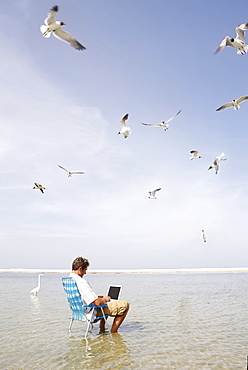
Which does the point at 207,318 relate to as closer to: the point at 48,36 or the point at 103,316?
the point at 103,316

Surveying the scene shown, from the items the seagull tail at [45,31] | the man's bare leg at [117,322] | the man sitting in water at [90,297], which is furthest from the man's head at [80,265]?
the seagull tail at [45,31]

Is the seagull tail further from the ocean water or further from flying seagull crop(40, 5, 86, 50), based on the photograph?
the ocean water

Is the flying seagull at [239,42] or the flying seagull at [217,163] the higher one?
the flying seagull at [239,42]

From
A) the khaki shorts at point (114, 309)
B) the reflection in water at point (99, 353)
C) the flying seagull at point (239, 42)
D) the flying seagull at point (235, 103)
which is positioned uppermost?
the flying seagull at point (239, 42)

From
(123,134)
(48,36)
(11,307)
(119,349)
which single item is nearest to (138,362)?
(119,349)

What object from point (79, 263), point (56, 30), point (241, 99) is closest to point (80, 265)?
point (79, 263)

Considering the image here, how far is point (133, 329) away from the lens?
7086 mm

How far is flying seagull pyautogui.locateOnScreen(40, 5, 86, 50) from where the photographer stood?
9367 millimetres

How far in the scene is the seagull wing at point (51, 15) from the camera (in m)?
9.27

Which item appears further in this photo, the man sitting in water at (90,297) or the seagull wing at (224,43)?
the seagull wing at (224,43)

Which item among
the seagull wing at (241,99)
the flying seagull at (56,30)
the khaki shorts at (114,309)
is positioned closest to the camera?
the khaki shorts at (114,309)

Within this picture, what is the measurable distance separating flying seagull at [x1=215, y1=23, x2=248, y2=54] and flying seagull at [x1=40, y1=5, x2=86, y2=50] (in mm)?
4654

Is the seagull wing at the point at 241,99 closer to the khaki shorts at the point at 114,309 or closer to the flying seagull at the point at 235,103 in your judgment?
the flying seagull at the point at 235,103

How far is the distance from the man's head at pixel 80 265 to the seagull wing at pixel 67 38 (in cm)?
682
